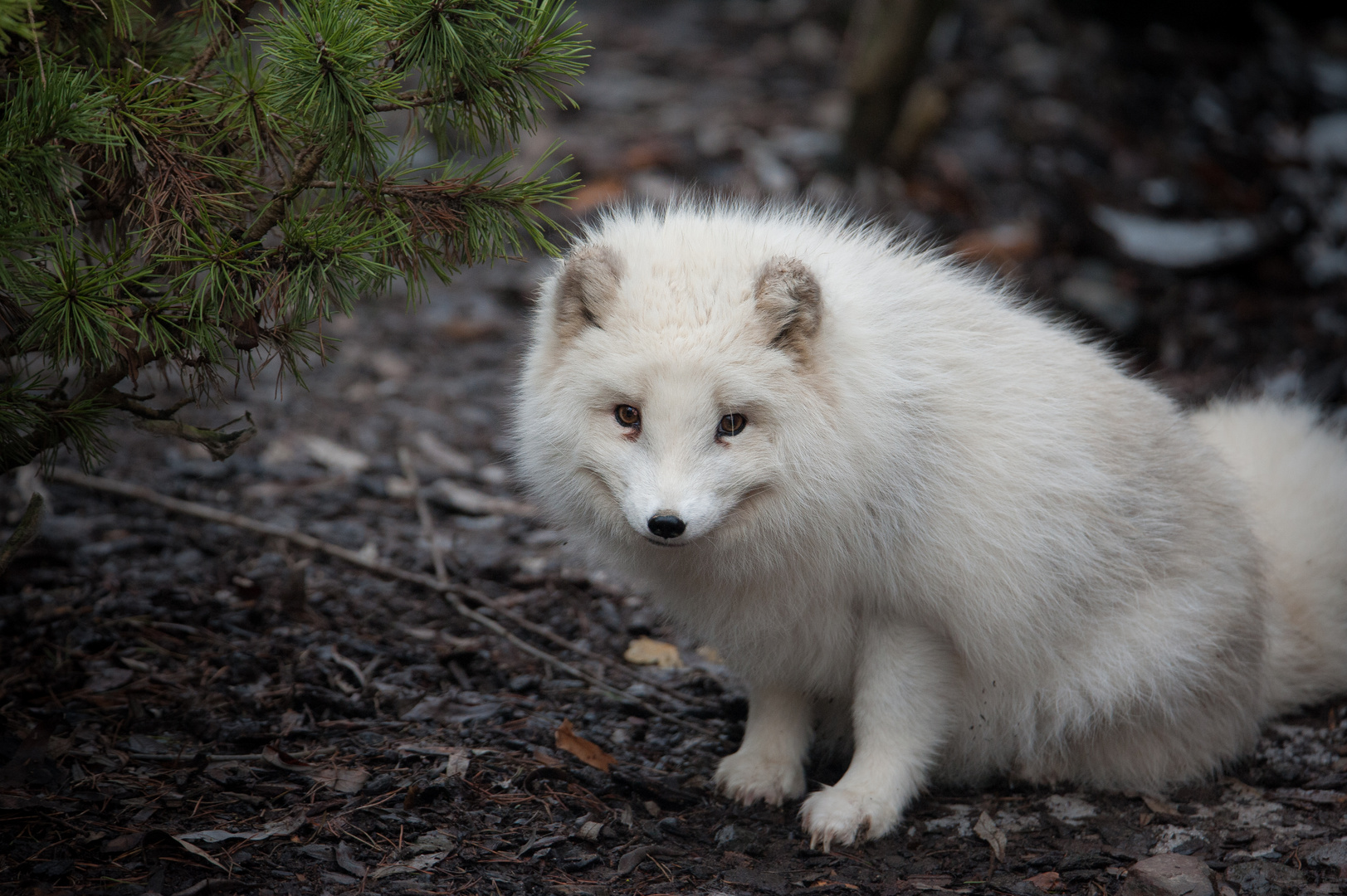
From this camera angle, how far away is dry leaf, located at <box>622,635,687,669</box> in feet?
14.6

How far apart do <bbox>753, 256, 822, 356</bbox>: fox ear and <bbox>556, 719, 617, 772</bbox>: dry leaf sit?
1.54 meters

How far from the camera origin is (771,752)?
368 centimetres

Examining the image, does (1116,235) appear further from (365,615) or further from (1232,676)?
(365,615)

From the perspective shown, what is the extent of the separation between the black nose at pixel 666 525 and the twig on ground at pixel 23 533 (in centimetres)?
182

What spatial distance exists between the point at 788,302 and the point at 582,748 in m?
1.67

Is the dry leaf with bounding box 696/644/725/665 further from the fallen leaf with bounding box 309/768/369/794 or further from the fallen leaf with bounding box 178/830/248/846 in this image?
the fallen leaf with bounding box 178/830/248/846

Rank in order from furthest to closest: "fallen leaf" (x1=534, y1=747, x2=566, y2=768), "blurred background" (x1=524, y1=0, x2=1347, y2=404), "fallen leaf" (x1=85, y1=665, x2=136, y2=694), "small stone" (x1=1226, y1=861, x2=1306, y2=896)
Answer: "blurred background" (x1=524, y1=0, x2=1347, y2=404) < "fallen leaf" (x1=85, y1=665, x2=136, y2=694) < "fallen leaf" (x1=534, y1=747, x2=566, y2=768) < "small stone" (x1=1226, y1=861, x2=1306, y2=896)

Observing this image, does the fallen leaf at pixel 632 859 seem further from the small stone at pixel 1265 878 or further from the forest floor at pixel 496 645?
the small stone at pixel 1265 878

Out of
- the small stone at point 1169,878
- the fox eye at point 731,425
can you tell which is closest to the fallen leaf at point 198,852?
the fox eye at point 731,425

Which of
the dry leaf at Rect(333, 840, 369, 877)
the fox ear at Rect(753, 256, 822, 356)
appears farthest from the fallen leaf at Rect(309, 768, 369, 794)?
the fox ear at Rect(753, 256, 822, 356)

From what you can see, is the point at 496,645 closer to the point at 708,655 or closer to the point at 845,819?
the point at 708,655

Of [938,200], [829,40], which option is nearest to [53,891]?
[938,200]

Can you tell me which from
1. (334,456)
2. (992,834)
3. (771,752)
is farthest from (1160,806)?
(334,456)

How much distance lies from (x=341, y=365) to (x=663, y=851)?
4.41 meters
